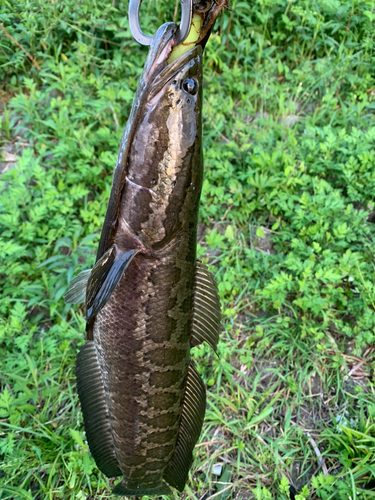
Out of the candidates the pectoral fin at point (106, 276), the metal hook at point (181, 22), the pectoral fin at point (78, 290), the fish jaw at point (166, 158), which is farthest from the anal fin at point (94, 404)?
the metal hook at point (181, 22)

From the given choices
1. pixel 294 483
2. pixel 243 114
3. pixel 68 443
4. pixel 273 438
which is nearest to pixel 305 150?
pixel 243 114

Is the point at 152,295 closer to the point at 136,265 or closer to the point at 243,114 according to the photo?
the point at 136,265

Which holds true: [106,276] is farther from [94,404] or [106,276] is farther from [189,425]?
[189,425]

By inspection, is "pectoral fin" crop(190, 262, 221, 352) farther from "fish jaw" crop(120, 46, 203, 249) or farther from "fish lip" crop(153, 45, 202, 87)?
"fish lip" crop(153, 45, 202, 87)

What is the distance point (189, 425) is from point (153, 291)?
2.79 ft

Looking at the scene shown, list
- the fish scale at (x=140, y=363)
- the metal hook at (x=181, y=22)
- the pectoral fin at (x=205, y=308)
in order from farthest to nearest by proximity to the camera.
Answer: the pectoral fin at (x=205, y=308) → the fish scale at (x=140, y=363) → the metal hook at (x=181, y=22)

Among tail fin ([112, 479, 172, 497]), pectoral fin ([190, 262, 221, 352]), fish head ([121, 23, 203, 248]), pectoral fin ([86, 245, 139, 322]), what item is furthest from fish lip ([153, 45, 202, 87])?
tail fin ([112, 479, 172, 497])

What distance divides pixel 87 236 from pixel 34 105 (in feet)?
5.32

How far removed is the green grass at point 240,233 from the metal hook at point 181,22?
192 centimetres

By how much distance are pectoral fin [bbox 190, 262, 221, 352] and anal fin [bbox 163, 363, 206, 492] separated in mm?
190

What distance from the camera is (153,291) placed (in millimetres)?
1660

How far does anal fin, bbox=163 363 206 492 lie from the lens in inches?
76.9

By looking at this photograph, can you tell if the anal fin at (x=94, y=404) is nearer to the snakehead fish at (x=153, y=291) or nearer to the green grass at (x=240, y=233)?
the snakehead fish at (x=153, y=291)

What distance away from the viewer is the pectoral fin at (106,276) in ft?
5.10
